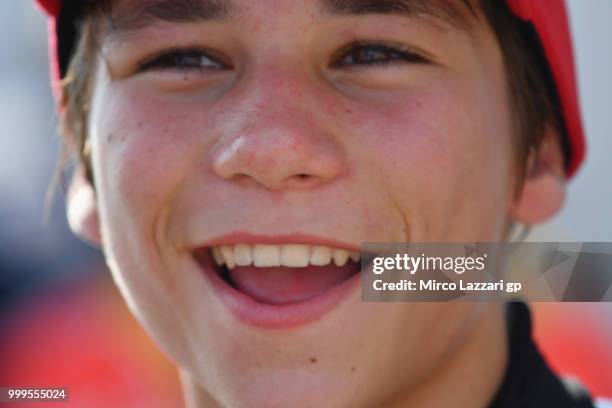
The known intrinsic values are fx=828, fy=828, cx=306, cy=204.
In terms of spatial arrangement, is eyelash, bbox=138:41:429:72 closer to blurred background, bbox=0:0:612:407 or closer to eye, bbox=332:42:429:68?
eye, bbox=332:42:429:68

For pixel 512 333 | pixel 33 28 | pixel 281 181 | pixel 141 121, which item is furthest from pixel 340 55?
pixel 33 28

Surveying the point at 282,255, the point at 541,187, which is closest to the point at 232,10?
the point at 282,255

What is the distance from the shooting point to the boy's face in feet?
4.74

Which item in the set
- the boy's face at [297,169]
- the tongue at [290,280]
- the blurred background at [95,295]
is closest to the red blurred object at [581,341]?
the blurred background at [95,295]

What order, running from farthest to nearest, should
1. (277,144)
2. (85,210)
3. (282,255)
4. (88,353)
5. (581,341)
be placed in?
(88,353) → (581,341) → (85,210) → (282,255) → (277,144)

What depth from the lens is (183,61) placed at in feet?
5.41

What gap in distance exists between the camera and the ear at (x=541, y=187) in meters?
1.87

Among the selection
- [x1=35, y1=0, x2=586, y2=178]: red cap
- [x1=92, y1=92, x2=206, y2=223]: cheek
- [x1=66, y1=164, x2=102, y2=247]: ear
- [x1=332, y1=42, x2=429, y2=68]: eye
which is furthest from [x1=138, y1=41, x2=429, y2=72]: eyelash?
[x1=66, y1=164, x2=102, y2=247]: ear

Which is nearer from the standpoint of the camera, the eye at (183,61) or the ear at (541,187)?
the eye at (183,61)

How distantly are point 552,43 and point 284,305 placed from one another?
826 millimetres

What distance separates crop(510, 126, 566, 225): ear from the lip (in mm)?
536

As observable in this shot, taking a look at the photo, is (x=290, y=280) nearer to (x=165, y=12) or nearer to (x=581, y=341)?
(x=165, y=12)

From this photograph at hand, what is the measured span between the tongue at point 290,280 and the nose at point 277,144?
0.22 metres

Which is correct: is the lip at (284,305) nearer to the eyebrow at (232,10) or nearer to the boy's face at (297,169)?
the boy's face at (297,169)
